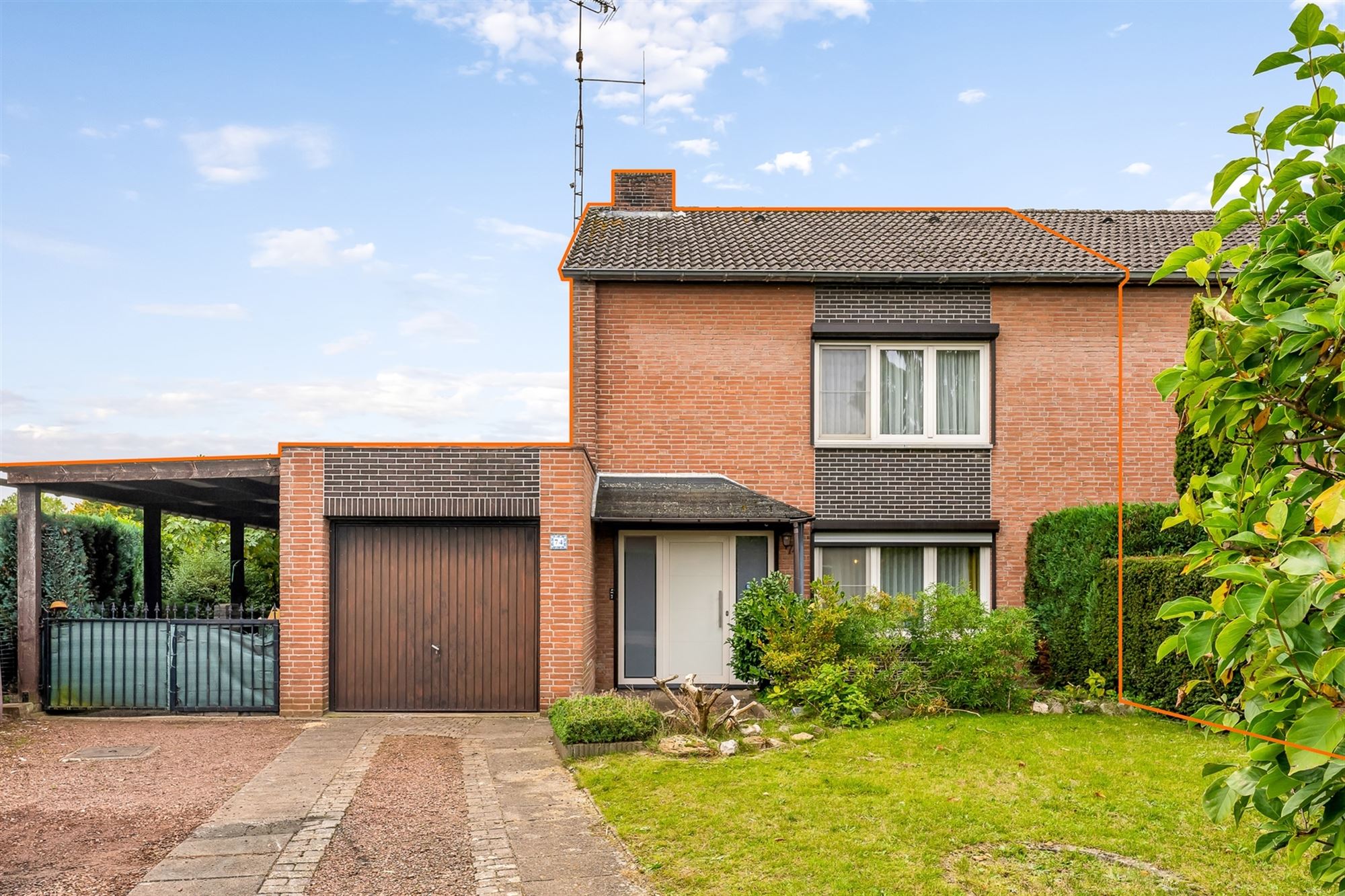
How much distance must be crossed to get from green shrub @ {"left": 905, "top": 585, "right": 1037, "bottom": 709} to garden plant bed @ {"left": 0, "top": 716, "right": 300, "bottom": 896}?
7297 millimetres

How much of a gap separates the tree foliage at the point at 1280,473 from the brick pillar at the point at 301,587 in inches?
409

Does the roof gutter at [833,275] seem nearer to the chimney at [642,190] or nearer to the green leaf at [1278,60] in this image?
the chimney at [642,190]

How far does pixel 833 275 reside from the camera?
14.0m

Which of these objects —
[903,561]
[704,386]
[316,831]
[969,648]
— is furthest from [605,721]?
[903,561]

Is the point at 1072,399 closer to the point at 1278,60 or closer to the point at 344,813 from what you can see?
the point at 344,813

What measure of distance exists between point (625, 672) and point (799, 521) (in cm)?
328

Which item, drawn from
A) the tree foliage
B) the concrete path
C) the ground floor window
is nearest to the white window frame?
the ground floor window

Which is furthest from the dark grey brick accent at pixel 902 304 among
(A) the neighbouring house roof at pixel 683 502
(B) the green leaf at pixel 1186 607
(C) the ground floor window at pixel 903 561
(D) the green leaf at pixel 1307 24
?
(B) the green leaf at pixel 1186 607

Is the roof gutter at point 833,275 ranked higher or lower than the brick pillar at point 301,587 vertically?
higher

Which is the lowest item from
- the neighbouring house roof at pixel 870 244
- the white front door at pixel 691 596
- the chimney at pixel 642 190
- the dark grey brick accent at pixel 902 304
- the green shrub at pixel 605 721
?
Answer: the green shrub at pixel 605 721

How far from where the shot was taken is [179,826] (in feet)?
23.3

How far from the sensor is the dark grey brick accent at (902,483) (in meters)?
14.1

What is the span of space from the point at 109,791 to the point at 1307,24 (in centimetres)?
937

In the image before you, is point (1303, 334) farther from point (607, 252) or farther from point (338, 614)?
point (607, 252)
